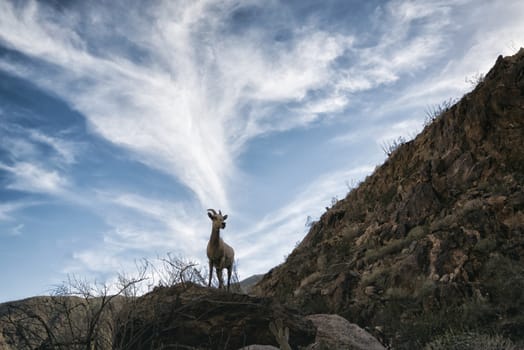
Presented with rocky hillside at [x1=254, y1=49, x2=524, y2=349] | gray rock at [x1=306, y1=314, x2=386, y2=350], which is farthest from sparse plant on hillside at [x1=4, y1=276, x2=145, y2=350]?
rocky hillside at [x1=254, y1=49, x2=524, y2=349]

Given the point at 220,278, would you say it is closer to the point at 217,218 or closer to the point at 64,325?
the point at 217,218

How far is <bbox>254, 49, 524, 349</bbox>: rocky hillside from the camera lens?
12.9 meters

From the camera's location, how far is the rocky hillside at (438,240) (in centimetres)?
1291

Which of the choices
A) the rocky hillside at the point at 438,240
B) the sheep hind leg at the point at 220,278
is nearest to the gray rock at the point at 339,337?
the rocky hillside at the point at 438,240

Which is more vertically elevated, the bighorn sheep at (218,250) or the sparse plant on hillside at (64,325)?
A: the bighorn sheep at (218,250)

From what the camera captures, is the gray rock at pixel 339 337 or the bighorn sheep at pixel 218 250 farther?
the bighorn sheep at pixel 218 250

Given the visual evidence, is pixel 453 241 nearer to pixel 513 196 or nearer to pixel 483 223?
pixel 483 223

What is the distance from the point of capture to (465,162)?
1903 cm

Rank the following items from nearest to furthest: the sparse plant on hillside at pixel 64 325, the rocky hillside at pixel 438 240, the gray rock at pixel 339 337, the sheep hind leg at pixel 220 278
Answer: the sparse plant on hillside at pixel 64 325 < the gray rock at pixel 339 337 < the rocky hillside at pixel 438 240 < the sheep hind leg at pixel 220 278

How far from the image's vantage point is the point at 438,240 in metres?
15.6

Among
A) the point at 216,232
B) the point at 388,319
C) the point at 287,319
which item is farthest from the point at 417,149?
the point at 287,319

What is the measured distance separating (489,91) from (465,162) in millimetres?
3124

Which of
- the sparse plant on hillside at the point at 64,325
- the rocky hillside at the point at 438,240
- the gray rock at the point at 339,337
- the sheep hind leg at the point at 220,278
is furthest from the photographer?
the sheep hind leg at the point at 220,278

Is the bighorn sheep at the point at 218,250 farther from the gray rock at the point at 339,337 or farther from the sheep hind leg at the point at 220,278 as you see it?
the gray rock at the point at 339,337
